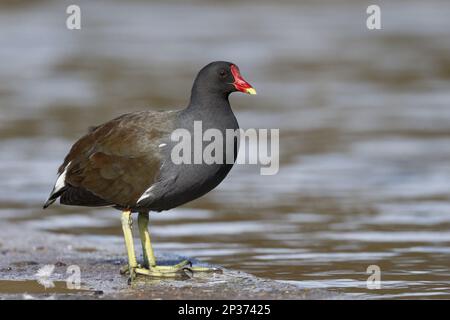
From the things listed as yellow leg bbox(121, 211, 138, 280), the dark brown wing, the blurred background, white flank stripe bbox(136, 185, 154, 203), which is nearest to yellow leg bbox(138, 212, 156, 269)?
yellow leg bbox(121, 211, 138, 280)

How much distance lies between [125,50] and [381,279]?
58.2 feet

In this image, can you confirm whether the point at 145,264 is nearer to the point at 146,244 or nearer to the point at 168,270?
the point at 146,244

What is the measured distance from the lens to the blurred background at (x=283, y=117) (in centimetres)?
954

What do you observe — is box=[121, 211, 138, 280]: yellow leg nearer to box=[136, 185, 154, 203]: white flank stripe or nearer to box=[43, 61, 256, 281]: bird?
box=[43, 61, 256, 281]: bird

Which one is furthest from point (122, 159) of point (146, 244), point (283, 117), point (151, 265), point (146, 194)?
point (283, 117)

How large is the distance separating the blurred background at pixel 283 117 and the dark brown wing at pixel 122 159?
133 centimetres

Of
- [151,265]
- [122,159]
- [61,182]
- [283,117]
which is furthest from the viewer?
[283,117]

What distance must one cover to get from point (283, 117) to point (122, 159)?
9.25m

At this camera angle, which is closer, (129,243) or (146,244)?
(129,243)

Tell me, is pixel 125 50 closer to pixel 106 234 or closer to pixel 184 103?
pixel 184 103

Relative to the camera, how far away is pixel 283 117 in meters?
17.0

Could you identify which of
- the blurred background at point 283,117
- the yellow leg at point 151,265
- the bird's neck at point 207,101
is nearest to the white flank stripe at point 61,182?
the yellow leg at point 151,265

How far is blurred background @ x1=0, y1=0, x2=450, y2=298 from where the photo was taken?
954 centimetres

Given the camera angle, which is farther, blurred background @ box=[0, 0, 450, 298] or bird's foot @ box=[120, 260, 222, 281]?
blurred background @ box=[0, 0, 450, 298]
